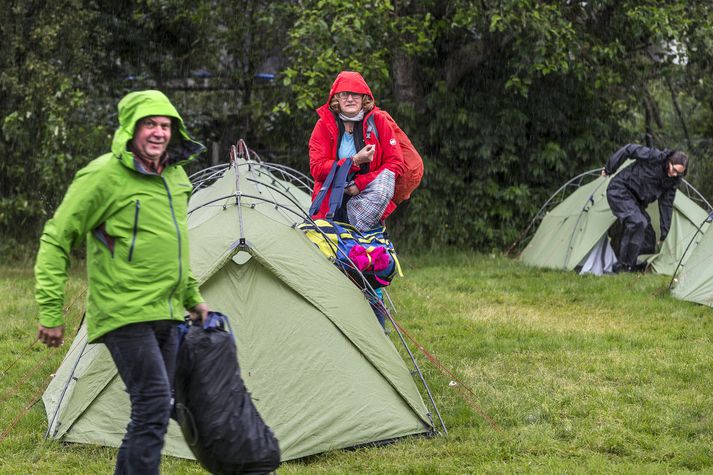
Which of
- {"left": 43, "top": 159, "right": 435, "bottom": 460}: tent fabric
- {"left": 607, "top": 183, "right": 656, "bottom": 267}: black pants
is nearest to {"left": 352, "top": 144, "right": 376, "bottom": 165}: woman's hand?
{"left": 43, "top": 159, "right": 435, "bottom": 460}: tent fabric

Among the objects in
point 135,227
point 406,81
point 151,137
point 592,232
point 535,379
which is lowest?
point 535,379

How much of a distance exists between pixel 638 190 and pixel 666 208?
419mm

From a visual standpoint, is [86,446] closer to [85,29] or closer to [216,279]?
[216,279]

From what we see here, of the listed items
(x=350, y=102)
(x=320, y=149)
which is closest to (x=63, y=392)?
(x=320, y=149)

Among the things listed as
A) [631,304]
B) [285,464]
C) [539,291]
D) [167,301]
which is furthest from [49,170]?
[167,301]

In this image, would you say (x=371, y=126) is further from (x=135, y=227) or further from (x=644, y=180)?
(x=644, y=180)

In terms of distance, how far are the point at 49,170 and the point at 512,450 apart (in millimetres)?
7789

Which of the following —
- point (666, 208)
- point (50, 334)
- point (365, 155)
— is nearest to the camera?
point (50, 334)

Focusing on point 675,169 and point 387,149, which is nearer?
point 387,149

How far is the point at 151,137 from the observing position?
413 cm

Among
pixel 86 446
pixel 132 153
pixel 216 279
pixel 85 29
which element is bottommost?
pixel 86 446

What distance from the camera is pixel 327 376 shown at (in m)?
5.54

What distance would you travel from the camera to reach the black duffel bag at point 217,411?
4062mm

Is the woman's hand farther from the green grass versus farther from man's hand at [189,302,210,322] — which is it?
man's hand at [189,302,210,322]
